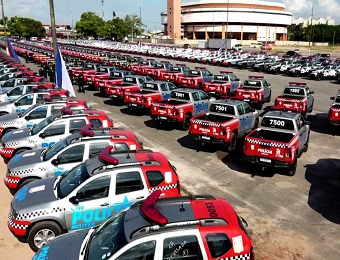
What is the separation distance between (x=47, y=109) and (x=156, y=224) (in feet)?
34.0

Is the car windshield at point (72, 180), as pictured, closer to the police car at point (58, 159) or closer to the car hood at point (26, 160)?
the police car at point (58, 159)

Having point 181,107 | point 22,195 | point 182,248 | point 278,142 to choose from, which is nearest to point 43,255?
point 182,248

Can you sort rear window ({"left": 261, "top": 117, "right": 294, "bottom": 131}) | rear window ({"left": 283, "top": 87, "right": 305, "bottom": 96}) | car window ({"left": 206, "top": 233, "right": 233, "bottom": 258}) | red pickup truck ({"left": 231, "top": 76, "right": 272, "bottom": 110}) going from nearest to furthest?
car window ({"left": 206, "top": 233, "right": 233, "bottom": 258}) < rear window ({"left": 261, "top": 117, "right": 294, "bottom": 131}) < rear window ({"left": 283, "top": 87, "right": 305, "bottom": 96}) < red pickup truck ({"left": 231, "top": 76, "right": 272, "bottom": 110})

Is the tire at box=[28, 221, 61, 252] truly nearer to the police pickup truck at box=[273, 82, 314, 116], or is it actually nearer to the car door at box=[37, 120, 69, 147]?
the car door at box=[37, 120, 69, 147]

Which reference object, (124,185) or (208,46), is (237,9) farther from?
(124,185)

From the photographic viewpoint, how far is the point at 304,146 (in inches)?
521

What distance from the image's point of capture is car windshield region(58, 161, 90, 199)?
7582mm

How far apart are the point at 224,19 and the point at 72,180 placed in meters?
134

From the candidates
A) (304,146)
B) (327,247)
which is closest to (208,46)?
(304,146)

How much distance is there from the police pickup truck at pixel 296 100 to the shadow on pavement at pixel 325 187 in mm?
5139

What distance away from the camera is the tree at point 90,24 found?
112 m

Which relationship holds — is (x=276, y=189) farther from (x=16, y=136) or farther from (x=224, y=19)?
(x=224, y=19)

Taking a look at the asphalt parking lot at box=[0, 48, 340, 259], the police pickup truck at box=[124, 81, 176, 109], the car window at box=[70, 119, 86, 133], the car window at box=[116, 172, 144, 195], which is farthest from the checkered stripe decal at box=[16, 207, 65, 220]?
the police pickup truck at box=[124, 81, 176, 109]

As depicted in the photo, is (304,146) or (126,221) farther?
(304,146)
